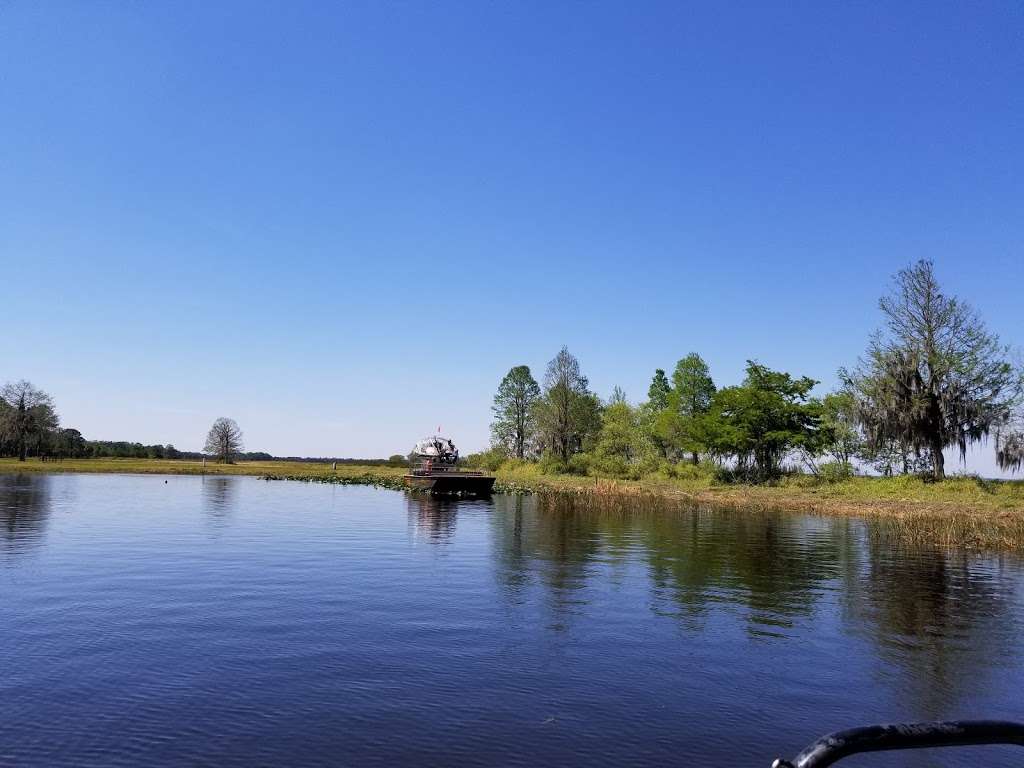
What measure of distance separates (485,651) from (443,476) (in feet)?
165

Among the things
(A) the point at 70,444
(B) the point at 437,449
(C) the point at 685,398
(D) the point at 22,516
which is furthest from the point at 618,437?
(A) the point at 70,444

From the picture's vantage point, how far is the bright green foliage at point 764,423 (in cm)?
6750

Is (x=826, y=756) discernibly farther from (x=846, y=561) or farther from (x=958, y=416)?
(x=958, y=416)

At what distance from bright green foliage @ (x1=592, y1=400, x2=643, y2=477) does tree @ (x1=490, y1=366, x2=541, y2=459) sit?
12827mm

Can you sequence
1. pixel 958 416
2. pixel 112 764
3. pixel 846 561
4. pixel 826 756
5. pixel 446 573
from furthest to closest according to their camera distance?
pixel 958 416 < pixel 846 561 < pixel 446 573 < pixel 112 764 < pixel 826 756

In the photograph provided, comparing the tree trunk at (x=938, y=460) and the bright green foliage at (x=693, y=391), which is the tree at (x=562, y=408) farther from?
the tree trunk at (x=938, y=460)

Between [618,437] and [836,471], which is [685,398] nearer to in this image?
[618,437]

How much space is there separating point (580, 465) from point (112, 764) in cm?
7991

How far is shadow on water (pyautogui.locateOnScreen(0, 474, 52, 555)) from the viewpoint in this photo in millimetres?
26688

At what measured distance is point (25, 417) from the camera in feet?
352

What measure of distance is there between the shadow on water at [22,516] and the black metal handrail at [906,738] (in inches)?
1124

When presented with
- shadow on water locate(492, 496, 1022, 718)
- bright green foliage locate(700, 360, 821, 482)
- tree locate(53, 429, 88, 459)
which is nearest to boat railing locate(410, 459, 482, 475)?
bright green foliage locate(700, 360, 821, 482)

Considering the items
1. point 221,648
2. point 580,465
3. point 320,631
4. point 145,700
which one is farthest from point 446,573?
point 580,465

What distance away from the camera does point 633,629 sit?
49.6 feet
